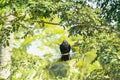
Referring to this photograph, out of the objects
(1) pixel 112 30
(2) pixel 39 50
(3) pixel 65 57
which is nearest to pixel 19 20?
(1) pixel 112 30

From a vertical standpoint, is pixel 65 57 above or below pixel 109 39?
below

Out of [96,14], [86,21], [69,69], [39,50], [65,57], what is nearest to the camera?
[86,21]

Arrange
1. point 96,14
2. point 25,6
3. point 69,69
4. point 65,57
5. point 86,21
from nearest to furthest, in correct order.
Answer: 1. point 25,6
2. point 86,21
3. point 96,14
4. point 69,69
5. point 65,57

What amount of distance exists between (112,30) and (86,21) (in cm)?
52

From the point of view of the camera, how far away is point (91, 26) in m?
4.66

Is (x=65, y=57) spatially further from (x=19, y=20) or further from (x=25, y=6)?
(x=25, y=6)

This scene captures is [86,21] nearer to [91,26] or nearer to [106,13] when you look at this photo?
[91,26]

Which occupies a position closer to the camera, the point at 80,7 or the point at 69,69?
the point at 80,7

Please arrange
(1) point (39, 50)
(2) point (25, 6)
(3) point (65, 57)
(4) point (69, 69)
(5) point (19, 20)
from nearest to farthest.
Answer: (2) point (25, 6) → (5) point (19, 20) → (4) point (69, 69) → (3) point (65, 57) → (1) point (39, 50)

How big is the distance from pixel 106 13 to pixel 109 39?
60.1 inches

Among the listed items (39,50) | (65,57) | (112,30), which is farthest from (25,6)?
(39,50)

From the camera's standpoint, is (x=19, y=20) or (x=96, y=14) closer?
(x=96, y=14)

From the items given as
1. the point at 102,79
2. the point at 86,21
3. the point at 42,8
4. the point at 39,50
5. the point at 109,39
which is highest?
the point at 42,8

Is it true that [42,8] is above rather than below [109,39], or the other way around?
above
